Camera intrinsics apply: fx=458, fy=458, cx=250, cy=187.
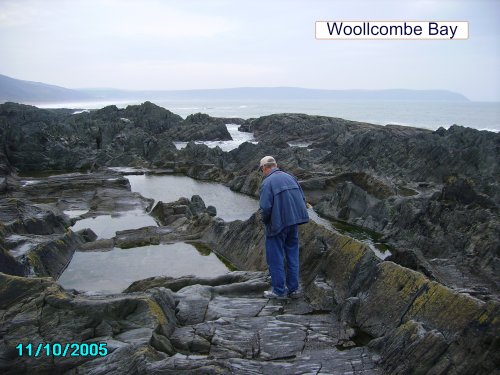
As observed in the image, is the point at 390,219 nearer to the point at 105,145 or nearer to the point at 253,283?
the point at 253,283

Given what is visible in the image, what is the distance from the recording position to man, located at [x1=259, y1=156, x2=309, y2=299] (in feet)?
24.2

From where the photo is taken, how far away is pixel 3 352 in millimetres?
5320

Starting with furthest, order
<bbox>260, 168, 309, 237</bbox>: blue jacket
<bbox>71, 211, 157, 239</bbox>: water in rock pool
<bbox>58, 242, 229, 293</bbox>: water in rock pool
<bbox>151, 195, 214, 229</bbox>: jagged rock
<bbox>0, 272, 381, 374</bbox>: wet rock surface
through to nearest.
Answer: <bbox>151, 195, 214, 229</bbox>: jagged rock, <bbox>71, 211, 157, 239</bbox>: water in rock pool, <bbox>58, 242, 229, 293</bbox>: water in rock pool, <bbox>260, 168, 309, 237</bbox>: blue jacket, <bbox>0, 272, 381, 374</bbox>: wet rock surface

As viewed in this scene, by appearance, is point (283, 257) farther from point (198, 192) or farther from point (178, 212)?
point (198, 192)

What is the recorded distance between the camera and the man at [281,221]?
7.37 metres

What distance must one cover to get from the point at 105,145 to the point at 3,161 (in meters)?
18.0

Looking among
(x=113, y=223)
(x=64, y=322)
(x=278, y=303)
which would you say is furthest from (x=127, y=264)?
(x=113, y=223)

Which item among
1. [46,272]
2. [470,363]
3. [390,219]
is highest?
[470,363]

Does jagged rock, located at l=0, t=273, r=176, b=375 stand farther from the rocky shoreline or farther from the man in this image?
the man

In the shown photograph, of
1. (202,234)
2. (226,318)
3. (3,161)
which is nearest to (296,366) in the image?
(226,318)

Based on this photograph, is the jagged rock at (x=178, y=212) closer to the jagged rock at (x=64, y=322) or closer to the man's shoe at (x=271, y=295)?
the man's shoe at (x=271, y=295)
